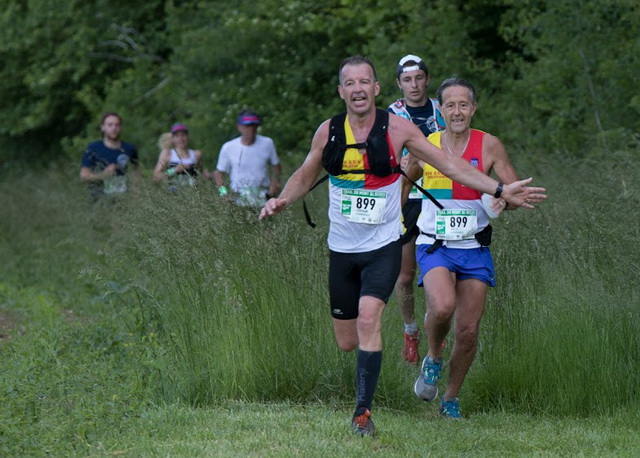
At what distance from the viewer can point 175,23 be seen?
88.1ft

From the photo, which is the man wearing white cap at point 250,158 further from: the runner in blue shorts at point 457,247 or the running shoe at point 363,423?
the running shoe at point 363,423

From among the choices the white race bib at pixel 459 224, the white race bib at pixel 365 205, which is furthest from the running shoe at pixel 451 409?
the white race bib at pixel 365 205

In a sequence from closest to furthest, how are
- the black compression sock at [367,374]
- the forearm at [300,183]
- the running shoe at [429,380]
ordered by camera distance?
the black compression sock at [367,374], the forearm at [300,183], the running shoe at [429,380]

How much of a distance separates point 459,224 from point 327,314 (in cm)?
120

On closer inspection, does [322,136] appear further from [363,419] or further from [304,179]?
[363,419]

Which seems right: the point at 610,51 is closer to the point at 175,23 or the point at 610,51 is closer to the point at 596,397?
the point at 596,397

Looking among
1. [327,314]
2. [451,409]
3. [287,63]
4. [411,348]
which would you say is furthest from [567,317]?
[287,63]

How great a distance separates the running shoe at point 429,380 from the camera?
834 centimetres

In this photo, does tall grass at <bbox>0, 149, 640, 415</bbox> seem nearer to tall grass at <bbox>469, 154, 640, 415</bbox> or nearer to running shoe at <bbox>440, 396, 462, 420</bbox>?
tall grass at <bbox>469, 154, 640, 415</bbox>

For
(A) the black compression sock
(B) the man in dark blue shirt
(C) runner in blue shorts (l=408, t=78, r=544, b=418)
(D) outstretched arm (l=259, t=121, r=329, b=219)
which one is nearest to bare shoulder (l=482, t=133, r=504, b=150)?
(C) runner in blue shorts (l=408, t=78, r=544, b=418)

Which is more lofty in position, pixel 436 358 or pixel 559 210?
pixel 559 210

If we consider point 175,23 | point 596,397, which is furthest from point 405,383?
point 175,23

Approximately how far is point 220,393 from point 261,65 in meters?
15.0

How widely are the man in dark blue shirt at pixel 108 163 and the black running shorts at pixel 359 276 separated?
7.87 meters
